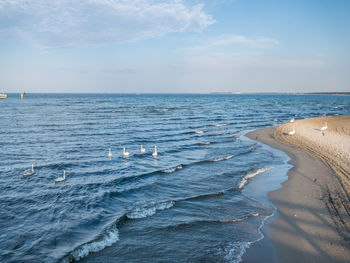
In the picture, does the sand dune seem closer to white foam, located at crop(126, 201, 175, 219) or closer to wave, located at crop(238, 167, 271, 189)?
wave, located at crop(238, 167, 271, 189)

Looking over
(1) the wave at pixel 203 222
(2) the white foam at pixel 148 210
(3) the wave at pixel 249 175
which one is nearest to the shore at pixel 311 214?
(1) the wave at pixel 203 222

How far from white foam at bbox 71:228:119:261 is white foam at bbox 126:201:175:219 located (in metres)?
1.49

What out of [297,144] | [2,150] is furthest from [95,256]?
[297,144]

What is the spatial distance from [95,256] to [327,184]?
41.6 ft

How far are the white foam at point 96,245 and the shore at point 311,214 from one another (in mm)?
4667

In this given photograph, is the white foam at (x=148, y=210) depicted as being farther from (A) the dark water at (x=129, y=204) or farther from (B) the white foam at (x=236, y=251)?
(B) the white foam at (x=236, y=251)

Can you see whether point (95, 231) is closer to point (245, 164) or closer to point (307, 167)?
point (245, 164)

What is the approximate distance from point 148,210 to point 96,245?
3223 millimetres

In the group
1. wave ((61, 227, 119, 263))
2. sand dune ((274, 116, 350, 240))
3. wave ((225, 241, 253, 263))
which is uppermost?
sand dune ((274, 116, 350, 240))

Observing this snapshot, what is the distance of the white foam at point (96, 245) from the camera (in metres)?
8.67

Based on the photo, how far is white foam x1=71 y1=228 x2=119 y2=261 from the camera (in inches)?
341

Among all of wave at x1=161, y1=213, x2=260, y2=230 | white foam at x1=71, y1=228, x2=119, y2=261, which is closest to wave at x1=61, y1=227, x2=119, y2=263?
white foam at x1=71, y1=228, x2=119, y2=261

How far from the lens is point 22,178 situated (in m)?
16.0

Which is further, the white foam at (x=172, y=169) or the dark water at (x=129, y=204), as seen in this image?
the white foam at (x=172, y=169)
